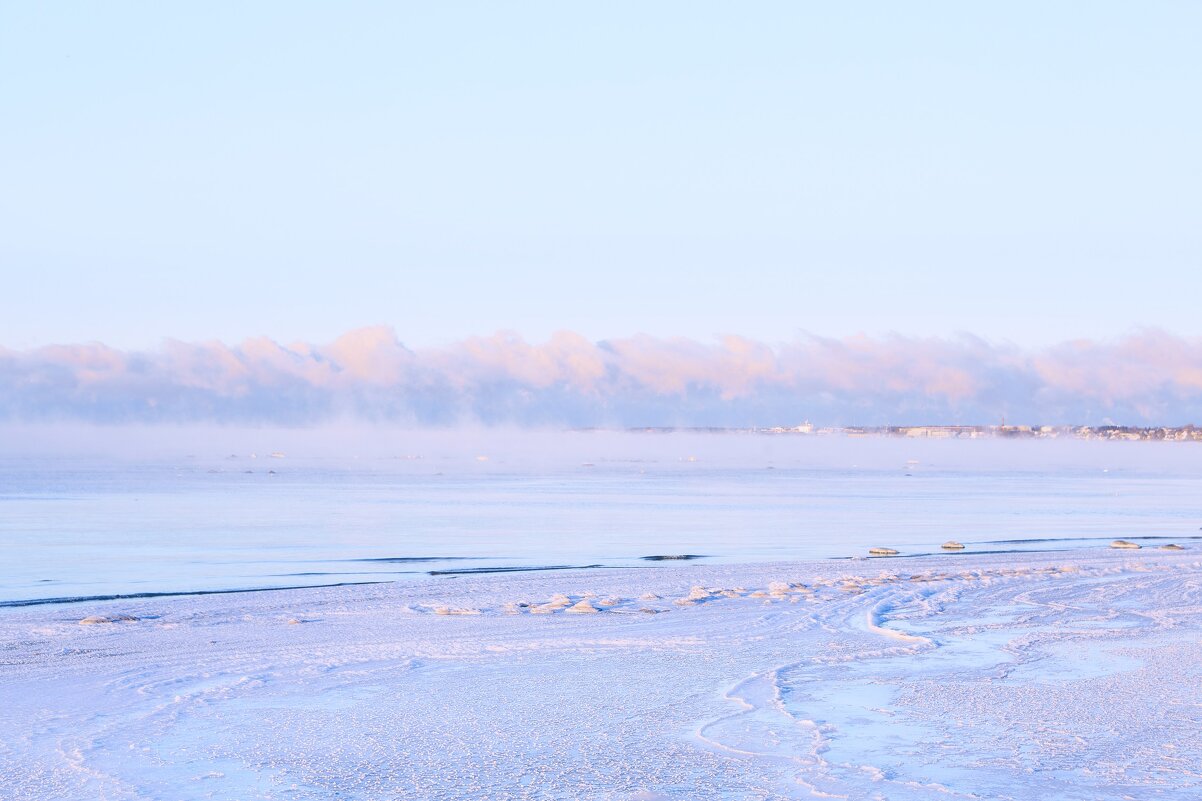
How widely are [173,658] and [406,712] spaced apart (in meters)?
3.53

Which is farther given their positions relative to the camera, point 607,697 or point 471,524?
point 471,524

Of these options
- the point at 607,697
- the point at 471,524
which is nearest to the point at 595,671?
the point at 607,697

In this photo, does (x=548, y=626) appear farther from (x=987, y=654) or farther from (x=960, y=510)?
(x=960, y=510)

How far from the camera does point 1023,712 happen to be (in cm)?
1003

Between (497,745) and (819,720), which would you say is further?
(819,720)

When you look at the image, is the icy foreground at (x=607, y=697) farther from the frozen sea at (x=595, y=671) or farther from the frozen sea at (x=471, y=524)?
the frozen sea at (x=471, y=524)

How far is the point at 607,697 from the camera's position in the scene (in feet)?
35.0

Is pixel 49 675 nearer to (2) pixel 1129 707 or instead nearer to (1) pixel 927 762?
(1) pixel 927 762

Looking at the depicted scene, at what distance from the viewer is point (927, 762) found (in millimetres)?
8492

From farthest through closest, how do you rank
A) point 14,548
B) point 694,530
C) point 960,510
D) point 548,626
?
1. point 960,510
2. point 694,530
3. point 14,548
4. point 548,626

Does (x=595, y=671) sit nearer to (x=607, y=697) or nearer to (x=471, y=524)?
(x=607, y=697)

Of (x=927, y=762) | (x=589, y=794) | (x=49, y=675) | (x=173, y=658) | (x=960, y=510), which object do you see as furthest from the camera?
(x=960, y=510)

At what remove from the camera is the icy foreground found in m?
8.06

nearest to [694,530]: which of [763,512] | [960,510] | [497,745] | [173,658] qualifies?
[763,512]
